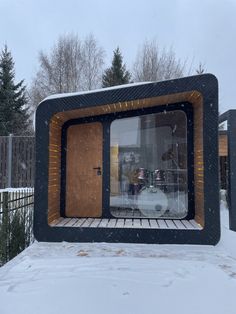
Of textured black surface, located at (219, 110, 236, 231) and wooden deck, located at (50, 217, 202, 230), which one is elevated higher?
textured black surface, located at (219, 110, 236, 231)

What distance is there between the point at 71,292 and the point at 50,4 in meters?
37.9

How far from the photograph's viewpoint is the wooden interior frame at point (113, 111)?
5.00 meters

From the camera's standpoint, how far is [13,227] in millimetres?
4777

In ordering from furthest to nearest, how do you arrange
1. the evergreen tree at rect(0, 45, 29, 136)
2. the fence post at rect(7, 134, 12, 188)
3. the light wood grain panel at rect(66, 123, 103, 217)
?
the evergreen tree at rect(0, 45, 29, 136), the fence post at rect(7, 134, 12, 188), the light wood grain panel at rect(66, 123, 103, 217)

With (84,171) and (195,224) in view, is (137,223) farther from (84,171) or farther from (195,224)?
(84,171)

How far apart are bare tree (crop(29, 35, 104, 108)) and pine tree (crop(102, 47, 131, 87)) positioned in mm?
931

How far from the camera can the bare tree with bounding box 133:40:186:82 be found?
22.7 metres

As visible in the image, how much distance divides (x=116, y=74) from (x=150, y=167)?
18.2m

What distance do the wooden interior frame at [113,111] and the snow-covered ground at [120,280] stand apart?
2.53 ft

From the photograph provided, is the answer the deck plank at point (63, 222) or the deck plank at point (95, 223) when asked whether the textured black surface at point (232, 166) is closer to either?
the deck plank at point (95, 223)

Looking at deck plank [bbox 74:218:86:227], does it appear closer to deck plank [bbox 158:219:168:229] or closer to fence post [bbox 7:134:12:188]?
deck plank [bbox 158:219:168:229]

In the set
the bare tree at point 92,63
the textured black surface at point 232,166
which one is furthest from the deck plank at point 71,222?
the bare tree at point 92,63

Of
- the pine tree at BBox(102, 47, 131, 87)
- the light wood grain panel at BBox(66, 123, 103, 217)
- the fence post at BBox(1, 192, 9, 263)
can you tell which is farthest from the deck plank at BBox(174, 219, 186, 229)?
the pine tree at BBox(102, 47, 131, 87)

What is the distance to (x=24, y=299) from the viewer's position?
2941mm
